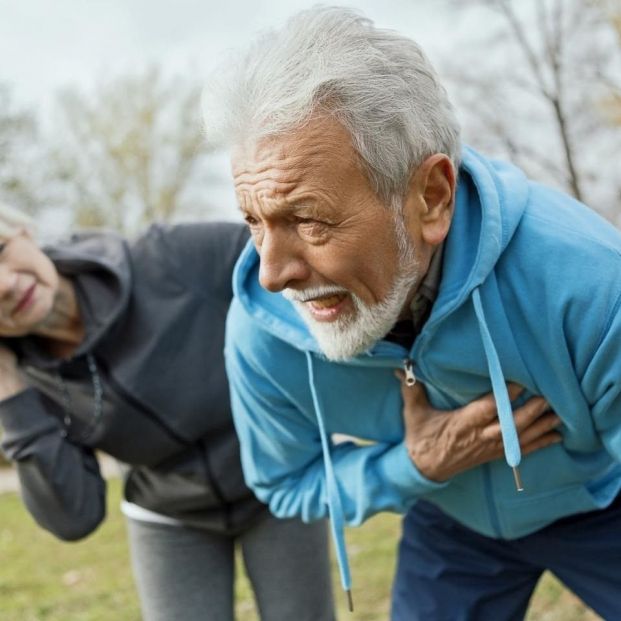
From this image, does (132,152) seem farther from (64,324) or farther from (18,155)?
(64,324)

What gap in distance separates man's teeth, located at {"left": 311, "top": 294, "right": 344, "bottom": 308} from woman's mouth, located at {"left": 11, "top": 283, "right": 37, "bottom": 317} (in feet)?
3.77

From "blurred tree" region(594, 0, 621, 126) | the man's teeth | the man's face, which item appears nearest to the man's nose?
the man's face

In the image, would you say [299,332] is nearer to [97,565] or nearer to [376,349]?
[376,349]

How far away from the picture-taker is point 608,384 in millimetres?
2008

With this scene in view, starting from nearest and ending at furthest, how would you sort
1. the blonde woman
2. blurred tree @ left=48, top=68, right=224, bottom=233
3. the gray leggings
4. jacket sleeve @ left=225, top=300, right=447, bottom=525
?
jacket sleeve @ left=225, top=300, right=447, bottom=525
the blonde woman
the gray leggings
blurred tree @ left=48, top=68, right=224, bottom=233

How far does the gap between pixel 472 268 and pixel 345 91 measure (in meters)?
0.49

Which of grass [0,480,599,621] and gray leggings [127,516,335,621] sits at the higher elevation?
gray leggings [127,516,335,621]

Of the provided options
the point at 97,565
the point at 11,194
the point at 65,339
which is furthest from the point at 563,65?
the point at 65,339

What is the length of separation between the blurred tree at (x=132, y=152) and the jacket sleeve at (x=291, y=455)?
77.5 feet

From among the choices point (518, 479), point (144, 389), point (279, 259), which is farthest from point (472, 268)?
point (144, 389)

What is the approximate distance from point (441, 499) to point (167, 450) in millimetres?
940

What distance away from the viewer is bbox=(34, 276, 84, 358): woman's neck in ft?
9.78

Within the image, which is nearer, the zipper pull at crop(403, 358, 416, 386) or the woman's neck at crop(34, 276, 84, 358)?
the zipper pull at crop(403, 358, 416, 386)

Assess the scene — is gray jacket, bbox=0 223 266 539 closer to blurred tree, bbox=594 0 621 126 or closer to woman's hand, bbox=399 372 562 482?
woman's hand, bbox=399 372 562 482
